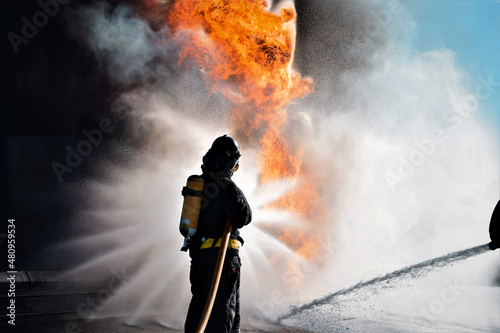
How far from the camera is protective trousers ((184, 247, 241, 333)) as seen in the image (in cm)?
404

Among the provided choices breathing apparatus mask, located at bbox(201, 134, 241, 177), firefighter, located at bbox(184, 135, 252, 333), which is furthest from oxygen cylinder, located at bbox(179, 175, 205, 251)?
breathing apparatus mask, located at bbox(201, 134, 241, 177)

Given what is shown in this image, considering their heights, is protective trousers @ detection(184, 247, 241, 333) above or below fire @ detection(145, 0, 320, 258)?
below

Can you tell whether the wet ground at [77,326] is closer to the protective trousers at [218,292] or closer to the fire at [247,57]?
the protective trousers at [218,292]

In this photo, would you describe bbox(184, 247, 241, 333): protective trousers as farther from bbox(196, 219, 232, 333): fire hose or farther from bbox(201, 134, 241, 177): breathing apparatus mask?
bbox(201, 134, 241, 177): breathing apparatus mask

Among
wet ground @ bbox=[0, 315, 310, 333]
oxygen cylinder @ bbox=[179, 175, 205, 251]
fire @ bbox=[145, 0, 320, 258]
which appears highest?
fire @ bbox=[145, 0, 320, 258]

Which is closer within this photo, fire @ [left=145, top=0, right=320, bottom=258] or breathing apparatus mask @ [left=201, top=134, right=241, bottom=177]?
breathing apparatus mask @ [left=201, top=134, right=241, bottom=177]

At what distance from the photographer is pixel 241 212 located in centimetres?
414

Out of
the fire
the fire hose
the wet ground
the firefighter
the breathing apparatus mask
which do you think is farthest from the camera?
the fire

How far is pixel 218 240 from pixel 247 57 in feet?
22.7

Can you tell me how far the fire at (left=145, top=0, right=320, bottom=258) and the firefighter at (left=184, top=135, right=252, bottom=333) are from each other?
21.2ft

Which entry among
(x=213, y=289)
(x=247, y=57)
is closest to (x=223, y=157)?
(x=213, y=289)

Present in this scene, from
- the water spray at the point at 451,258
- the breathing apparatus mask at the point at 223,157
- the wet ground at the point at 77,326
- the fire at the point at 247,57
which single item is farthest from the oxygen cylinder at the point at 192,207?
the fire at the point at 247,57

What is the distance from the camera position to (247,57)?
10414 mm

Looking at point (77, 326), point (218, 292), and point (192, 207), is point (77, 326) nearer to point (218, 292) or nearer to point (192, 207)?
point (218, 292)
